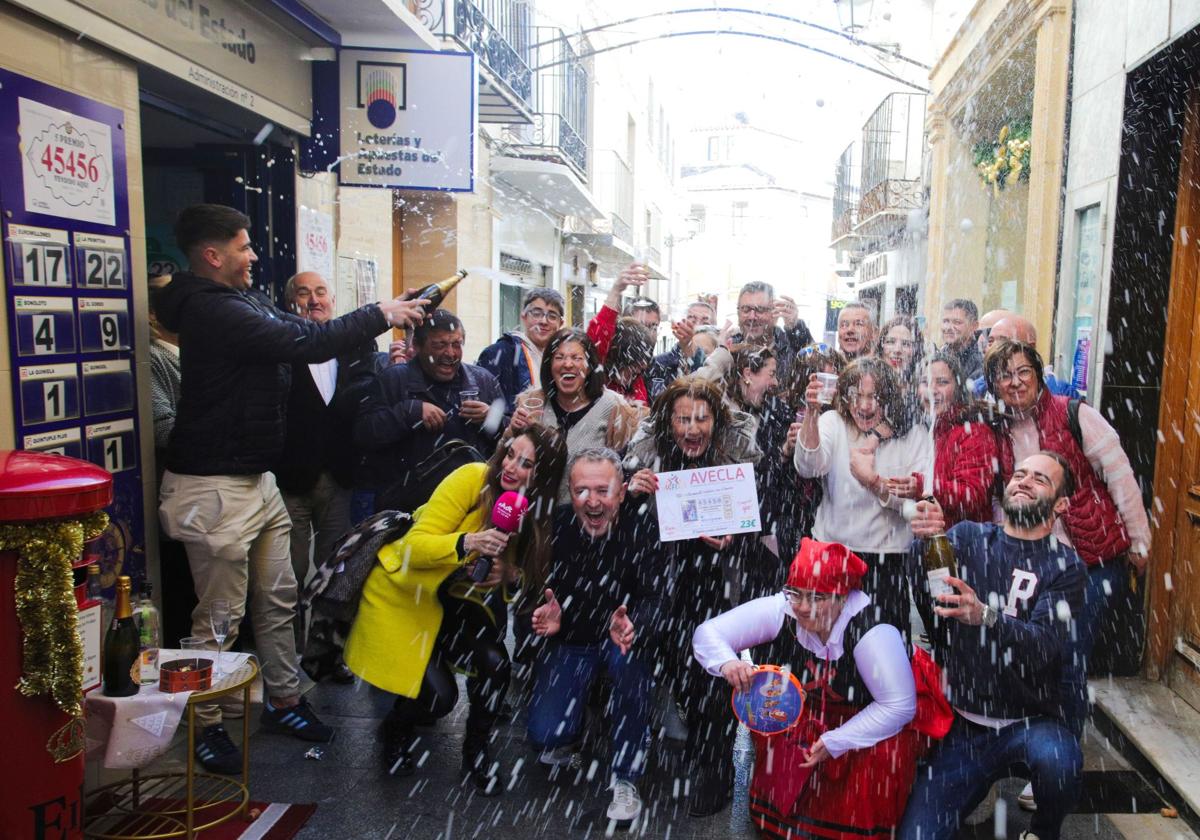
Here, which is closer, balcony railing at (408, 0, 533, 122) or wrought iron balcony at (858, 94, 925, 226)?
balcony railing at (408, 0, 533, 122)

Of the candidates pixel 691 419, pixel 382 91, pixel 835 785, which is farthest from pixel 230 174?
pixel 835 785

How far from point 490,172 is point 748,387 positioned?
9.61 m

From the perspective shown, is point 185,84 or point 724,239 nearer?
point 185,84

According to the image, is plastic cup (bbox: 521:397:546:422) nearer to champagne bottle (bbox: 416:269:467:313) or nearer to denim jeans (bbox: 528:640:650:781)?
champagne bottle (bbox: 416:269:467:313)

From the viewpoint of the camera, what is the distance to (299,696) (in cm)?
459

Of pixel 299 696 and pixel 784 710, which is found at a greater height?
pixel 784 710

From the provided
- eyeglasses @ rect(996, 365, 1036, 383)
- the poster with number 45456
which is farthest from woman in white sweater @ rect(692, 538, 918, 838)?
the poster with number 45456

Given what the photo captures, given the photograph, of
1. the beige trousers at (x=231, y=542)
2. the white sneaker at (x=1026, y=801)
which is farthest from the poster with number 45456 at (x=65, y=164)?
the white sneaker at (x=1026, y=801)

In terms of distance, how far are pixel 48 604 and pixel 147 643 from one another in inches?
29.6

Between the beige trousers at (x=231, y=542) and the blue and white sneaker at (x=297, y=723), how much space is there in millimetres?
303

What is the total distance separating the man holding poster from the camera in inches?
159

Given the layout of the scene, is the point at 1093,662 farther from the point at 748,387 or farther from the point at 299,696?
the point at 299,696

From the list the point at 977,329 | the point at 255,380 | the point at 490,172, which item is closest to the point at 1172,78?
the point at 977,329

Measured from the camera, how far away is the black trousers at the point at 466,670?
412cm
